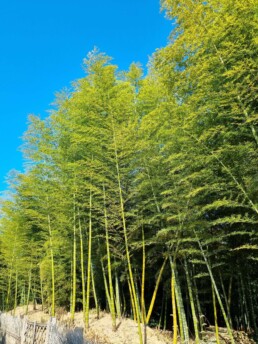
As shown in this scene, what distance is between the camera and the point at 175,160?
4.01 metres

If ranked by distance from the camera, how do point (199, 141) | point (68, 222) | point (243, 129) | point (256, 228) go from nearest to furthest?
point (243, 129), point (199, 141), point (256, 228), point (68, 222)

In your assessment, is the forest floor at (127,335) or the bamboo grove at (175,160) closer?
the bamboo grove at (175,160)

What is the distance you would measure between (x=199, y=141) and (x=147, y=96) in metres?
2.31

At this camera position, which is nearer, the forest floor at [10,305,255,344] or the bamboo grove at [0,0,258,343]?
the bamboo grove at [0,0,258,343]

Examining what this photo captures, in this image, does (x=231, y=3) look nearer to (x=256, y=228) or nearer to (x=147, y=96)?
(x=147, y=96)

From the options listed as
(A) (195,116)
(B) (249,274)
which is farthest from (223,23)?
(B) (249,274)

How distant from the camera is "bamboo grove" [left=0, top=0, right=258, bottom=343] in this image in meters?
3.35

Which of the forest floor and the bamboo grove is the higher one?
the bamboo grove

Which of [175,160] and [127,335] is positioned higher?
[175,160]

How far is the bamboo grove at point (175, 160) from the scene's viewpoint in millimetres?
3354

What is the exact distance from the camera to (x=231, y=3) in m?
3.55

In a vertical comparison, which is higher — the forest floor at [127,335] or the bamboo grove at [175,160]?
the bamboo grove at [175,160]

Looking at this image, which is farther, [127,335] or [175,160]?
[127,335]

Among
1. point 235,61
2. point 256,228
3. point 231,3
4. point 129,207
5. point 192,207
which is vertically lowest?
point 256,228
